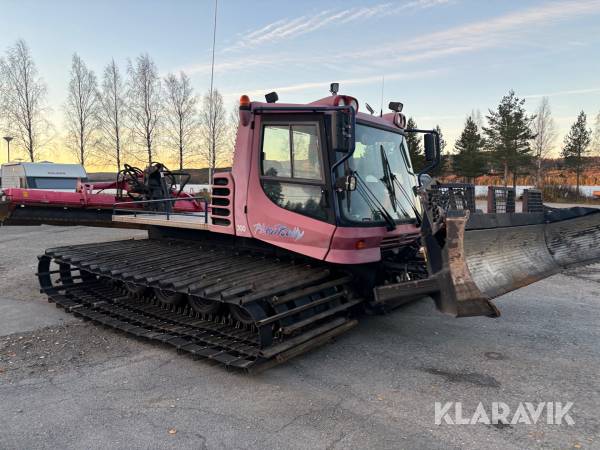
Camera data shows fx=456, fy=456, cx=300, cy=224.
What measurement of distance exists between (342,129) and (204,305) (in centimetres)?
263

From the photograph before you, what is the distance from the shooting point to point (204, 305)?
5.29m

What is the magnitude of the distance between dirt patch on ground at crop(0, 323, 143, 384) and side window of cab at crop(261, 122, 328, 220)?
2301mm

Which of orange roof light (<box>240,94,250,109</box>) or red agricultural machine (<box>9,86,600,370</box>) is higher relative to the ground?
orange roof light (<box>240,94,250,109</box>)

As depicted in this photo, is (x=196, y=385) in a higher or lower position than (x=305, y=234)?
lower

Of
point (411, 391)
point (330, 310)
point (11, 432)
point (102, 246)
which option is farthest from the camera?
point (102, 246)

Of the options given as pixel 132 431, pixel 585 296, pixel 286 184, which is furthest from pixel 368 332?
pixel 585 296

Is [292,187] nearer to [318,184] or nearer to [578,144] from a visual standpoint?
[318,184]

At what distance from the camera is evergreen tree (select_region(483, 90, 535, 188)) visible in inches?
1667

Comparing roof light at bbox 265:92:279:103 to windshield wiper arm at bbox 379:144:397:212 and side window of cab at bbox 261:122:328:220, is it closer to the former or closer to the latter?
side window of cab at bbox 261:122:328:220

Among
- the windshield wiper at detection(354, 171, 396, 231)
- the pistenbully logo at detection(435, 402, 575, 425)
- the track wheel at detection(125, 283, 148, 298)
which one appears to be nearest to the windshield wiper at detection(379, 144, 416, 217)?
the windshield wiper at detection(354, 171, 396, 231)

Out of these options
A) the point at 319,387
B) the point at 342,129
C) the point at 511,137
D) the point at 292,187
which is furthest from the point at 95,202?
the point at 511,137

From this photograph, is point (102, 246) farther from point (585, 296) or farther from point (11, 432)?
point (585, 296)

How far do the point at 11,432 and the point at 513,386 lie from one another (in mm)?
3951

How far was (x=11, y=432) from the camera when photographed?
326cm
